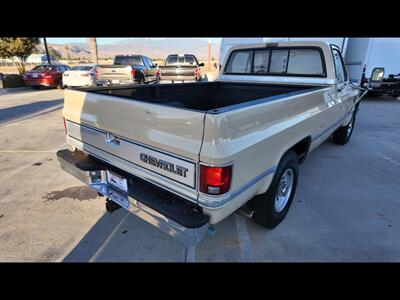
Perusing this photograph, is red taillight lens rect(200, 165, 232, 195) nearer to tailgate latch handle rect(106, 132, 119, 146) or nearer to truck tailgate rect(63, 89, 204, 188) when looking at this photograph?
truck tailgate rect(63, 89, 204, 188)

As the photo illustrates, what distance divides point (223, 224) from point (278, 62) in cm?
285

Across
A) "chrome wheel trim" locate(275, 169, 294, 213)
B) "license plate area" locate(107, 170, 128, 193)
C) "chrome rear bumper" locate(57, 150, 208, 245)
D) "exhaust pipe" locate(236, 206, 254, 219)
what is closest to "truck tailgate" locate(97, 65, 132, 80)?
"chrome rear bumper" locate(57, 150, 208, 245)

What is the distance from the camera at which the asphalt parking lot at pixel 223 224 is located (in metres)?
2.60

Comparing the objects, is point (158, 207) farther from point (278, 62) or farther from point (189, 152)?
point (278, 62)

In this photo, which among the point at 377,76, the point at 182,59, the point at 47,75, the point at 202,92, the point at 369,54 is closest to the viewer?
the point at 202,92

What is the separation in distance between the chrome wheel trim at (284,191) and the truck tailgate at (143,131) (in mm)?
1450

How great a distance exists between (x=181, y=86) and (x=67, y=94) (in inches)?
63.0

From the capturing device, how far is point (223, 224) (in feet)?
10.2

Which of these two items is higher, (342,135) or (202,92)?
(202,92)

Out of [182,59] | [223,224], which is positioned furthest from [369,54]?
[223,224]

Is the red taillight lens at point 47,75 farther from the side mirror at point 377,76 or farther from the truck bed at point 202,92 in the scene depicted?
the side mirror at point 377,76

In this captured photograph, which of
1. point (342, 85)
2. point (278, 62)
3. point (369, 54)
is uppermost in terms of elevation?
point (369, 54)
